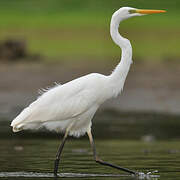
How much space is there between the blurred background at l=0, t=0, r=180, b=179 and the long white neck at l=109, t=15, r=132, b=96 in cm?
119

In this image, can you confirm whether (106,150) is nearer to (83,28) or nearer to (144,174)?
(144,174)

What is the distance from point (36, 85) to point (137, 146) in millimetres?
6861

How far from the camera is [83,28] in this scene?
28.0 m

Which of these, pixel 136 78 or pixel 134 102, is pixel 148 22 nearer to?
pixel 136 78

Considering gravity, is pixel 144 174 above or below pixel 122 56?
below

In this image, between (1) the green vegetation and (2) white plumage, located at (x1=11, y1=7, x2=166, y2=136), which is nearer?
(2) white plumage, located at (x1=11, y1=7, x2=166, y2=136)

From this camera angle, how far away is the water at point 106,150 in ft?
33.7

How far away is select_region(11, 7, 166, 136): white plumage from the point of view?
10406 millimetres

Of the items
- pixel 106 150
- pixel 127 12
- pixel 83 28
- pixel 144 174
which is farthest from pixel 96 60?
pixel 144 174

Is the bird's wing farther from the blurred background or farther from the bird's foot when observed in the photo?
the bird's foot

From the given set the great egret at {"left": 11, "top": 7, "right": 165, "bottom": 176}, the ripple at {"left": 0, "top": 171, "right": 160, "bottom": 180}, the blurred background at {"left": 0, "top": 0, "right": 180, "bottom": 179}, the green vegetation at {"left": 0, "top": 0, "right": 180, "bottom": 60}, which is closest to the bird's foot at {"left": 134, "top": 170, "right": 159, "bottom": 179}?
the ripple at {"left": 0, "top": 171, "right": 160, "bottom": 180}

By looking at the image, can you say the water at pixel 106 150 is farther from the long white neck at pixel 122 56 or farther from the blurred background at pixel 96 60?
the long white neck at pixel 122 56

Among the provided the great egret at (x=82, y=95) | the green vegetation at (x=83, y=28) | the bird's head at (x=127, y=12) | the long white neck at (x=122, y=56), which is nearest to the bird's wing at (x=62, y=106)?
→ the great egret at (x=82, y=95)

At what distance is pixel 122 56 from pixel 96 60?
12.2 metres
